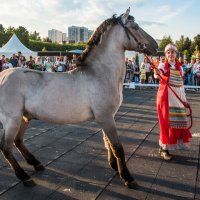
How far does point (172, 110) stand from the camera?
18.5 ft

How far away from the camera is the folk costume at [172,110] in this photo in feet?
18.4

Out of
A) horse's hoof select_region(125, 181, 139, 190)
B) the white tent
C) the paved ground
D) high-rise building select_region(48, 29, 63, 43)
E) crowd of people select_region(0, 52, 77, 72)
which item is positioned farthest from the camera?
high-rise building select_region(48, 29, 63, 43)

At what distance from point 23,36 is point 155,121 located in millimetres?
38355

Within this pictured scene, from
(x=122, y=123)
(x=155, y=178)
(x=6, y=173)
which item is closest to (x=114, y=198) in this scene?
(x=155, y=178)

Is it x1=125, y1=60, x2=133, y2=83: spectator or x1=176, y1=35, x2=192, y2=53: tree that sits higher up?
x1=176, y1=35, x2=192, y2=53: tree

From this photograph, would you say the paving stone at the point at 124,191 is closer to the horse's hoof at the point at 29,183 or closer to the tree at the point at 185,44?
the horse's hoof at the point at 29,183

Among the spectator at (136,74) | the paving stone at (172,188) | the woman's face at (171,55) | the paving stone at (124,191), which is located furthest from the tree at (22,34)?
the paving stone at (172,188)

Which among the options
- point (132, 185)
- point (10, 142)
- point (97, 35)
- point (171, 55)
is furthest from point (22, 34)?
point (132, 185)

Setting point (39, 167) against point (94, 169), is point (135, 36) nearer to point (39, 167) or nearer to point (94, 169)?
point (94, 169)

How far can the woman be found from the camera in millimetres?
5598

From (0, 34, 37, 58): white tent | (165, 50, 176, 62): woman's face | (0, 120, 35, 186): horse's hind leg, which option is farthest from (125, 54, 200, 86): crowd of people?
(0, 120, 35, 186): horse's hind leg

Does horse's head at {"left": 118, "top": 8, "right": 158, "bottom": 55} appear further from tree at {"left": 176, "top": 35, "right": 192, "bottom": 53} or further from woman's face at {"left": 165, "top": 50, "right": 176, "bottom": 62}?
tree at {"left": 176, "top": 35, "right": 192, "bottom": 53}

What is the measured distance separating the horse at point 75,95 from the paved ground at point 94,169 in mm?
243

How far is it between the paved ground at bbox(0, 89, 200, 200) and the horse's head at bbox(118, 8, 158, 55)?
177 cm
